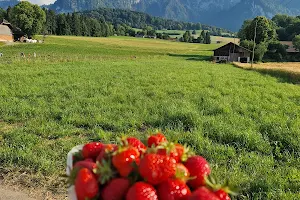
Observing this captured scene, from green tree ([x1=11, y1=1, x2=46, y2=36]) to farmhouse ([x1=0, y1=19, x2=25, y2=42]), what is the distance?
1388mm

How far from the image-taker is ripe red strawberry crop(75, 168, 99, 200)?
5.61ft

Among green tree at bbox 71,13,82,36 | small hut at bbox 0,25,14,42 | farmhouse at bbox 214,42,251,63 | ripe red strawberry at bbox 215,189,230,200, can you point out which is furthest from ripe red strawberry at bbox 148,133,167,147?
green tree at bbox 71,13,82,36

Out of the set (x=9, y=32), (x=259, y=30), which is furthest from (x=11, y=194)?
(x=259, y=30)

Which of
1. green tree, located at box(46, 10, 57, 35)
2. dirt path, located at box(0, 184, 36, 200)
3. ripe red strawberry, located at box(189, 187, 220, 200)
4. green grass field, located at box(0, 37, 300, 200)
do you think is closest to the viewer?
ripe red strawberry, located at box(189, 187, 220, 200)

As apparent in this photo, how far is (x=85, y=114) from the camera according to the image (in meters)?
8.16

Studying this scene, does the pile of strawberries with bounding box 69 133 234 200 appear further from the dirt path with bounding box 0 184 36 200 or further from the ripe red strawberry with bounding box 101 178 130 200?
the dirt path with bounding box 0 184 36 200

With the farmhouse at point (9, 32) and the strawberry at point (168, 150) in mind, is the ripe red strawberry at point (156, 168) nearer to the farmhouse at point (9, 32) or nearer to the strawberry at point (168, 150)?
the strawberry at point (168, 150)

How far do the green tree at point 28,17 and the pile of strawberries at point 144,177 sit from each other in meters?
72.8

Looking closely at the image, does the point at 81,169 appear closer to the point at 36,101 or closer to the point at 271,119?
the point at 271,119

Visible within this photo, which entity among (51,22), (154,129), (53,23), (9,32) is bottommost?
(154,129)

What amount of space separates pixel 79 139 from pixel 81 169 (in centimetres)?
442

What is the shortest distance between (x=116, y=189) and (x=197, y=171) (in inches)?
20.0

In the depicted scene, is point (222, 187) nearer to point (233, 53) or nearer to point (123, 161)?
point (123, 161)

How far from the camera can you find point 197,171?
1849 mm
